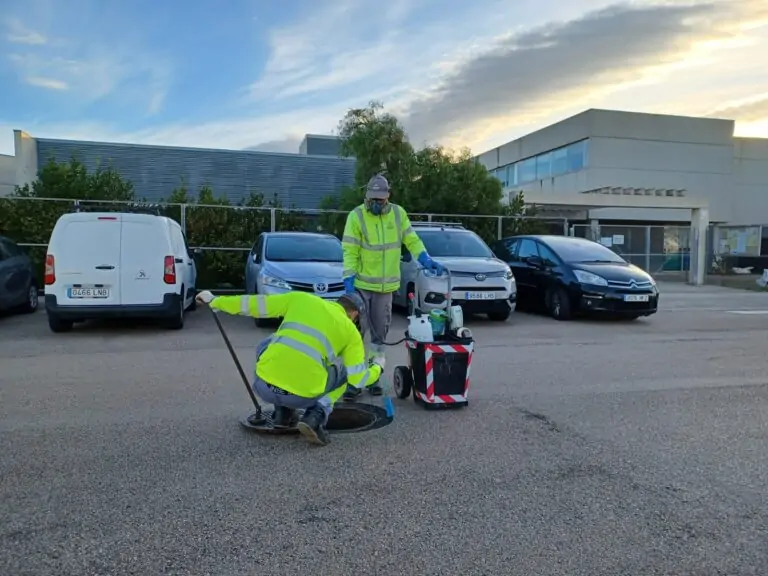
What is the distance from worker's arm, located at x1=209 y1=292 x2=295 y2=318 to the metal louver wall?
2267cm

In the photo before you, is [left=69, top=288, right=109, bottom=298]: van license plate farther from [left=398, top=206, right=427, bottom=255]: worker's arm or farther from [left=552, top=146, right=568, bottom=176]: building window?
[left=552, top=146, right=568, bottom=176]: building window

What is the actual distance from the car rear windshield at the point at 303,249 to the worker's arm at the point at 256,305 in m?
6.32

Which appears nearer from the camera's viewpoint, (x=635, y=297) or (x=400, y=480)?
(x=400, y=480)

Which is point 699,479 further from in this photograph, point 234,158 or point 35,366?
point 234,158

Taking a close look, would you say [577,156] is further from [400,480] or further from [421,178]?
[400,480]

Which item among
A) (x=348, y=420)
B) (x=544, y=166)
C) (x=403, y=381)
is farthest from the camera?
(x=544, y=166)

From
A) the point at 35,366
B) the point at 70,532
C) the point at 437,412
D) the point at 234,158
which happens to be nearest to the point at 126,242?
the point at 35,366

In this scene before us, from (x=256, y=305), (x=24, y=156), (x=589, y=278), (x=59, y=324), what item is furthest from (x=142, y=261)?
(x=24, y=156)

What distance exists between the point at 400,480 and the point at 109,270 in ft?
22.3

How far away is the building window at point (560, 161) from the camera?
40.9m

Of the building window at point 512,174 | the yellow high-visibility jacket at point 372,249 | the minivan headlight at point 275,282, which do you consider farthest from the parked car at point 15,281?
the building window at point 512,174

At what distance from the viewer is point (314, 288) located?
388 inches

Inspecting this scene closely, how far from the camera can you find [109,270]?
9250 mm

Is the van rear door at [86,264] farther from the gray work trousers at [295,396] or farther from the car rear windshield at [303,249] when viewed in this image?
the gray work trousers at [295,396]
